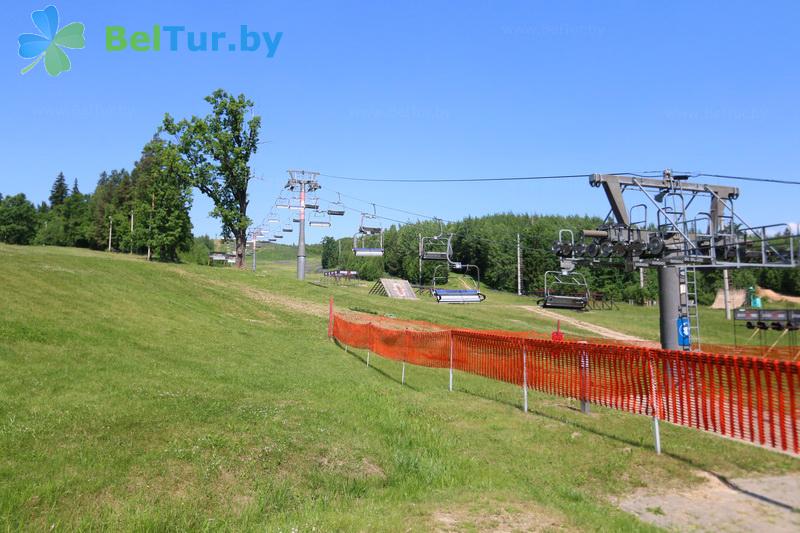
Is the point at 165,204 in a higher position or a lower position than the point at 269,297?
higher

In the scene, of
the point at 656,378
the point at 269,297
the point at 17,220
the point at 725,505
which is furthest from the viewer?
the point at 17,220

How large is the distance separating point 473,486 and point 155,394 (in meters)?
6.45

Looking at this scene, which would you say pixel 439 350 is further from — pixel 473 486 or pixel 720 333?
pixel 720 333

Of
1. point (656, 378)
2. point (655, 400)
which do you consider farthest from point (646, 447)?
point (656, 378)

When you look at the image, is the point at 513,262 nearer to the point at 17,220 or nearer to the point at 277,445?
the point at 17,220

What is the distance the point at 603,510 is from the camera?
6070 mm

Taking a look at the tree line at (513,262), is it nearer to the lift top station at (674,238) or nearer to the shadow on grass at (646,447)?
the lift top station at (674,238)

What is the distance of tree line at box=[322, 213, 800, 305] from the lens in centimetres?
9488

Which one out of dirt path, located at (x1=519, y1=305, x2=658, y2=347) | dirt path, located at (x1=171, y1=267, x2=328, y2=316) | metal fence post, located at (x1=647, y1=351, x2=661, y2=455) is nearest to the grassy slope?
metal fence post, located at (x1=647, y1=351, x2=661, y2=455)

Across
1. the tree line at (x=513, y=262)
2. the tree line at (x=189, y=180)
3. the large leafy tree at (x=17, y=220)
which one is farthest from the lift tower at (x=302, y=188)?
the large leafy tree at (x=17, y=220)

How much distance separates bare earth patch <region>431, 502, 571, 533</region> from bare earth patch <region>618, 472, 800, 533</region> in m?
1.24

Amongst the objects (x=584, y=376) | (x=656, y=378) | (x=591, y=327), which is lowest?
(x=591, y=327)

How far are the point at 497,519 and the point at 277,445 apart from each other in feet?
11.9

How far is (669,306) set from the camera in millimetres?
17469
